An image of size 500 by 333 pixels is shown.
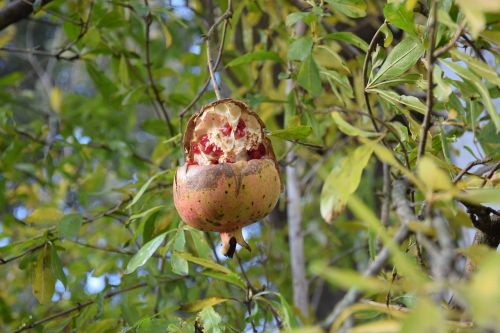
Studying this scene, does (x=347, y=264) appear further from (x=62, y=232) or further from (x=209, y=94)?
(x=62, y=232)

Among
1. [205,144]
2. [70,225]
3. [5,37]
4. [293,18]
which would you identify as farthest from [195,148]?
[5,37]

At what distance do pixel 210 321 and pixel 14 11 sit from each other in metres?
0.75

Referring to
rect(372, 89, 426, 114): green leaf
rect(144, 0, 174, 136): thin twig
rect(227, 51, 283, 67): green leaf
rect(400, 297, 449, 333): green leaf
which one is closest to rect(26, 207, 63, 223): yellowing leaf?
rect(144, 0, 174, 136): thin twig

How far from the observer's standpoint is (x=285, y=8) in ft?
4.74

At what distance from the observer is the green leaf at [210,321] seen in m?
0.79

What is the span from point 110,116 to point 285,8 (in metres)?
0.72

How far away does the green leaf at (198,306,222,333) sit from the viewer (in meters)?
0.79

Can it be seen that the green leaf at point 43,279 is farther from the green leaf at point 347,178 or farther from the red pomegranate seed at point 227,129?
the green leaf at point 347,178

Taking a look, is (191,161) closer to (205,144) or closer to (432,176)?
(205,144)

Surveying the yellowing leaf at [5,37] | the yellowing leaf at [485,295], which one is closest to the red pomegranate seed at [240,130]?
the yellowing leaf at [485,295]

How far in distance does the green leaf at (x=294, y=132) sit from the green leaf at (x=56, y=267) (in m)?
0.44

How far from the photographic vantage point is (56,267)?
101 centimetres

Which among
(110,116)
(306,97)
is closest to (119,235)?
(110,116)

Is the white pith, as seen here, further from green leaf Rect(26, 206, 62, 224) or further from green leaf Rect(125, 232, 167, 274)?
green leaf Rect(26, 206, 62, 224)
